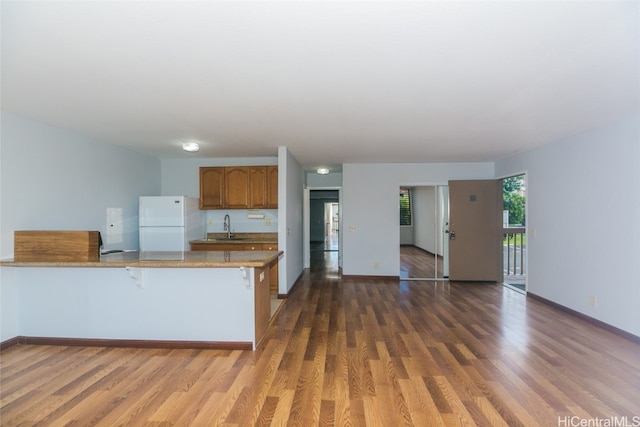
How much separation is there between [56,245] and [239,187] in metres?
2.72

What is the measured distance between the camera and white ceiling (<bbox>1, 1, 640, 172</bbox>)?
4.88ft

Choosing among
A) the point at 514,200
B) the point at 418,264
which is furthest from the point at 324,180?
the point at 514,200

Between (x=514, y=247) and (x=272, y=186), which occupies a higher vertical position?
(x=272, y=186)

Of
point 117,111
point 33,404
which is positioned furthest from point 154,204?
point 33,404

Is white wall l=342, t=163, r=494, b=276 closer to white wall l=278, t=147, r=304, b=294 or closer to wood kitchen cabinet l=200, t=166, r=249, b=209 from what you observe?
white wall l=278, t=147, r=304, b=294

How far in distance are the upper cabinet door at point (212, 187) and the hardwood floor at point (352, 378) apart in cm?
266

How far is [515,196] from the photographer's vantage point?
8.66 metres

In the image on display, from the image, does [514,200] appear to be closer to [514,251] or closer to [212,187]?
[514,251]

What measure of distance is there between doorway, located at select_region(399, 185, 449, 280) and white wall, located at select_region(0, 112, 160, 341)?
16.9 ft

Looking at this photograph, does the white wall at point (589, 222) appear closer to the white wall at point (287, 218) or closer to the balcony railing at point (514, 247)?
the balcony railing at point (514, 247)

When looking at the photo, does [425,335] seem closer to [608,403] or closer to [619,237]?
[608,403]

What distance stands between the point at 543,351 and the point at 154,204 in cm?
527
